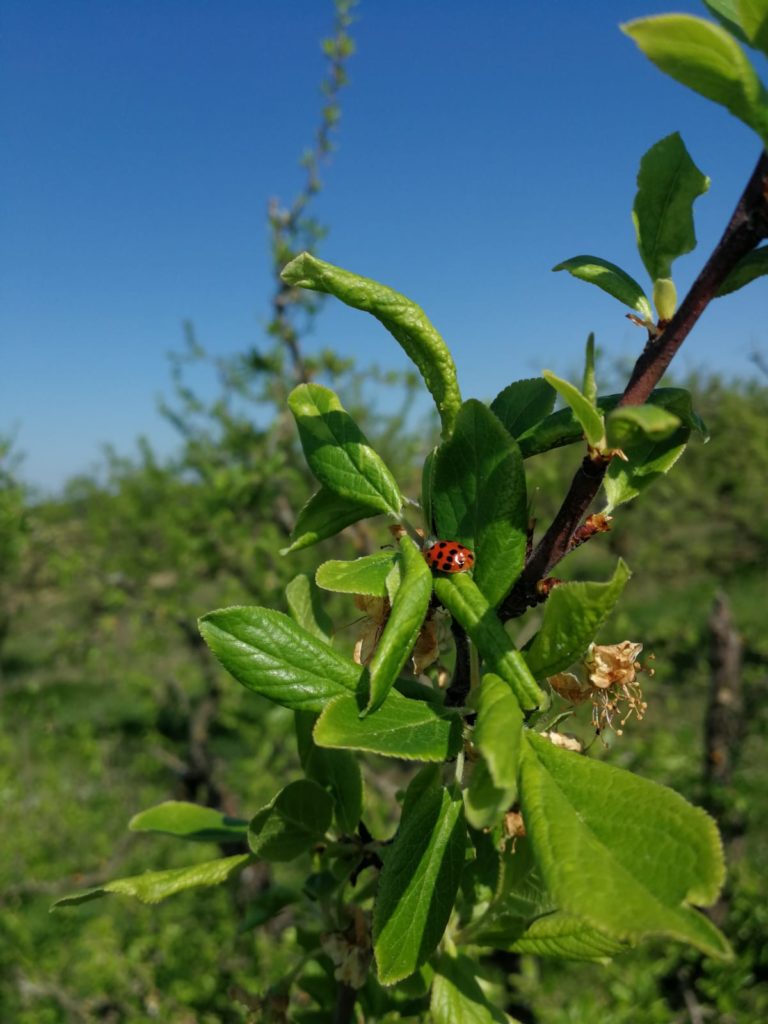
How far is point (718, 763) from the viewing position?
14.5 ft

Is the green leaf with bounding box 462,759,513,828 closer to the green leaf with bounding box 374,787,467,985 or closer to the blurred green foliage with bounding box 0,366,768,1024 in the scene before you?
the green leaf with bounding box 374,787,467,985

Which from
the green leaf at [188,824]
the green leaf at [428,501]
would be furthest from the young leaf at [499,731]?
the green leaf at [188,824]

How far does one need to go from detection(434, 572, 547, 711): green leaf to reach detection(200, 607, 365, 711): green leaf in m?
0.14

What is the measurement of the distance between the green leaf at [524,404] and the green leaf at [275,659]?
0.38 meters

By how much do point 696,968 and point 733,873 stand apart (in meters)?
0.93

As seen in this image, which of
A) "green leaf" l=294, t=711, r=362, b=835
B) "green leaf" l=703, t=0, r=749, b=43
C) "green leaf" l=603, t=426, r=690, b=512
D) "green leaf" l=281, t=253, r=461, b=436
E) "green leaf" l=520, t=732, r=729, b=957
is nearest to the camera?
"green leaf" l=520, t=732, r=729, b=957

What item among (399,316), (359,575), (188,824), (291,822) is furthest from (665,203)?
(188,824)

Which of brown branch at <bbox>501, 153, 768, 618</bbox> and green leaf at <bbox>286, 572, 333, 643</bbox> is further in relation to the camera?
green leaf at <bbox>286, 572, 333, 643</bbox>

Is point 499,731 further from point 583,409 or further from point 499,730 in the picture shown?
point 583,409

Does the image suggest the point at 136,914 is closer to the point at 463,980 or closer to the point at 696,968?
the point at 696,968

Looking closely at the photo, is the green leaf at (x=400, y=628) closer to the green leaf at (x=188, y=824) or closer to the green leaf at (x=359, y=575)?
the green leaf at (x=359, y=575)

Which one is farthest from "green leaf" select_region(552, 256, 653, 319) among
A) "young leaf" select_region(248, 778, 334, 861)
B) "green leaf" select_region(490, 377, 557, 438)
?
"young leaf" select_region(248, 778, 334, 861)

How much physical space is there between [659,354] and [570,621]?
0.30m

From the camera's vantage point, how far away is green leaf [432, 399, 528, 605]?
2.60ft
